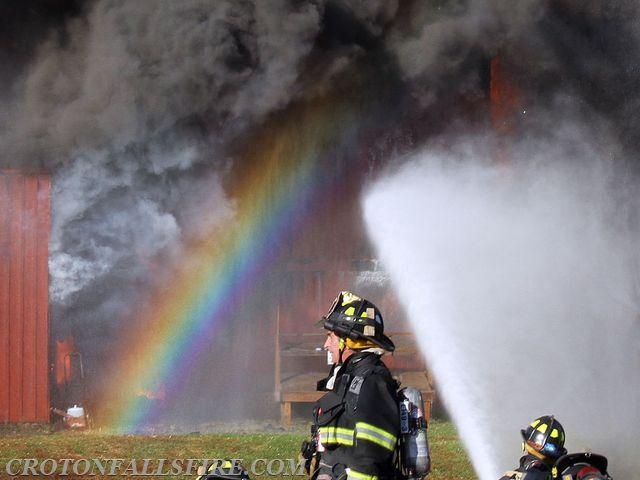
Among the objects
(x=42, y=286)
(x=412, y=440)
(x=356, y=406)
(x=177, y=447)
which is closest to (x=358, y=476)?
(x=356, y=406)

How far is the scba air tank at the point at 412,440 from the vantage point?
398 cm

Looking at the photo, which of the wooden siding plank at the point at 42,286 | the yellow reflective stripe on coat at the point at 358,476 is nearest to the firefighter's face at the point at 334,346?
the yellow reflective stripe on coat at the point at 358,476

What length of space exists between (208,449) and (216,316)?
4394mm

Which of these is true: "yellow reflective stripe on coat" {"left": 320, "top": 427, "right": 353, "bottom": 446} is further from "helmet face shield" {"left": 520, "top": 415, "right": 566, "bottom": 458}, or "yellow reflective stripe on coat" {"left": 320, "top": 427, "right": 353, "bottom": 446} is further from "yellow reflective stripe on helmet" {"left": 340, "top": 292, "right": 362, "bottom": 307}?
"helmet face shield" {"left": 520, "top": 415, "right": 566, "bottom": 458}

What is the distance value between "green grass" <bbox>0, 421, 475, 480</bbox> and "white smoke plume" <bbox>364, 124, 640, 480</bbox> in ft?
2.35

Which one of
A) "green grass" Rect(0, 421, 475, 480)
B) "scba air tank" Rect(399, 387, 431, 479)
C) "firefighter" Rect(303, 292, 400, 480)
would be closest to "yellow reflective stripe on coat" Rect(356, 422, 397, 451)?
"firefighter" Rect(303, 292, 400, 480)

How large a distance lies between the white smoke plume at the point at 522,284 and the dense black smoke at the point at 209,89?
2.52 ft

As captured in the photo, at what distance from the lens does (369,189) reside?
14.8 metres

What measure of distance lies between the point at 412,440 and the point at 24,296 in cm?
908

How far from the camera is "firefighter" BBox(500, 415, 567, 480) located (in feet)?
18.5

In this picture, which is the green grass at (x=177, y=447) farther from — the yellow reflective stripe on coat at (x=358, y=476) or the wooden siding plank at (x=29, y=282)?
the yellow reflective stripe on coat at (x=358, y=476)

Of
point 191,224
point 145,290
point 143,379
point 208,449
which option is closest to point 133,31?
point 191,224

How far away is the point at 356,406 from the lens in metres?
3.76

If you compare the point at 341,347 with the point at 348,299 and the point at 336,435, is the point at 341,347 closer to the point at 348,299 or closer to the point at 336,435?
the point at 348,299
